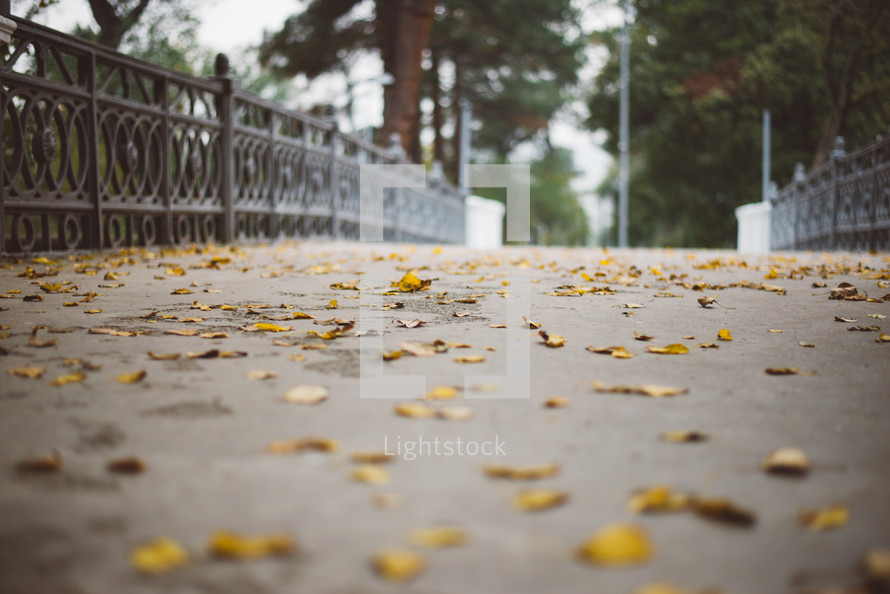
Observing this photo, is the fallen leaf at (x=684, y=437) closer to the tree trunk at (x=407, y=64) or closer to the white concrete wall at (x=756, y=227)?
the tree trunk at (x=407, y=64)

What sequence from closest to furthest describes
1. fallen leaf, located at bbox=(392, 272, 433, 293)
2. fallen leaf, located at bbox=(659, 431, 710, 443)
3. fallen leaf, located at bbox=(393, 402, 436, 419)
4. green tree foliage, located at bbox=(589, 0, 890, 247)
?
fallen leaf, located at bbox=(659, 431, 710, 443) → fallen leaf, located at bbox=(393, 402, 436, 419) → fallen leaf, located at bbox=(392, 272, 433, 293) → green tree foliage, located at bbox=(589, 0, 890, 247)

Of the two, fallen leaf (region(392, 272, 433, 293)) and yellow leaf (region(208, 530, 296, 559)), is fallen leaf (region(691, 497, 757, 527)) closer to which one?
yellow leaf (region(208, 530, 296, 559))

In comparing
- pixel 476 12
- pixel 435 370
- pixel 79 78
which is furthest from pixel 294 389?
pixel 476 12

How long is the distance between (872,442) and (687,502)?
0.71 m

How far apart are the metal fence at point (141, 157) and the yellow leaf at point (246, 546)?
5480mm

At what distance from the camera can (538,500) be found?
5.21ft

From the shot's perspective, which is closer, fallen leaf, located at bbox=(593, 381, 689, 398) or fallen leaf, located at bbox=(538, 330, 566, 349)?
fallen leaf, located at bbox=(593, 381, 689, 398)

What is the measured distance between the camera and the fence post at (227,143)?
31.3 feet

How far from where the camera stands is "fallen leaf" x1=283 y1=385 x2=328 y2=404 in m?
2.29

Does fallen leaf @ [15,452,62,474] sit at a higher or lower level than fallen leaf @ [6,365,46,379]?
lower

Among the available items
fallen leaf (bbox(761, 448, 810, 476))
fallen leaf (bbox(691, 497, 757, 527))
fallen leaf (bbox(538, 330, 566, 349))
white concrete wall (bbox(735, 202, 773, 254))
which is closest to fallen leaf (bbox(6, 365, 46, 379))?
fallen leaf (bbox(538, 330, 566, 349))

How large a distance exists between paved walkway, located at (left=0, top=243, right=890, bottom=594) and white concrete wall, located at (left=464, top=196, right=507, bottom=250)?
21804 mm

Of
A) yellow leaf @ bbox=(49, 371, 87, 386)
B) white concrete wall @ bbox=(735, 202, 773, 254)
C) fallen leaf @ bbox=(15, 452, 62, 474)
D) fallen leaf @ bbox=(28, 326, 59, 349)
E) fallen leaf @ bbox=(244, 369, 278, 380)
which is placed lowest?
fallen leaf @ bbox=(15, 452, 62, 474)

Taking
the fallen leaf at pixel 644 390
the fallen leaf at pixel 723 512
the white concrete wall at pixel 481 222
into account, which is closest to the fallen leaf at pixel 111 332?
the fallen leaf at pixel 644 390
